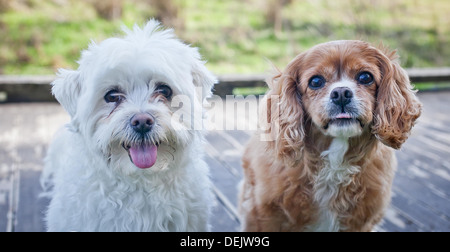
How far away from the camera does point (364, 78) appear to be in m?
2.15

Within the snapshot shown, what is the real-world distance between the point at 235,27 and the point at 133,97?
6.56 metres

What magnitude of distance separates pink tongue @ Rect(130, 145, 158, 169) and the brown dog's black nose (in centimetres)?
85

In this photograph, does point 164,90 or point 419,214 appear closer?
point 164,90

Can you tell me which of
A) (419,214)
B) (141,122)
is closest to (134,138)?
(141,122)

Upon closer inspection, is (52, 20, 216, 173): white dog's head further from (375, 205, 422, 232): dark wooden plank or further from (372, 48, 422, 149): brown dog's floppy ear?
(375, 205, 422, 232): dark wooden plank

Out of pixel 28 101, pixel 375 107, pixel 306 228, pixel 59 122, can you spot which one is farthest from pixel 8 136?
pixel 375 107

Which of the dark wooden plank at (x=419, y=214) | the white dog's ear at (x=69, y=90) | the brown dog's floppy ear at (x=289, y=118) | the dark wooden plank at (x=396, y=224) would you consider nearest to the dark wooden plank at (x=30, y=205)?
the white dog's ear at (x=69, y=90)

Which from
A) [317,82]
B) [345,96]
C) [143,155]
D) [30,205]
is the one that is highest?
[317,82]

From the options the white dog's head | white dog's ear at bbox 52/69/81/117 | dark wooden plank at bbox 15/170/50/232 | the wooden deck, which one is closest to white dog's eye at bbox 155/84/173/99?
the white dog's head

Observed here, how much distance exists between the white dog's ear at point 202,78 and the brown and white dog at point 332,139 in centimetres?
38

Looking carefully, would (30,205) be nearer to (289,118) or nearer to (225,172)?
(225,172)

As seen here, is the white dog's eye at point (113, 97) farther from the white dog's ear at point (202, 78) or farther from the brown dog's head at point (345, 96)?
the brown dog's head at point (345, 96)
